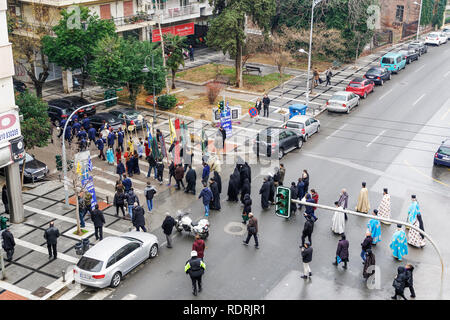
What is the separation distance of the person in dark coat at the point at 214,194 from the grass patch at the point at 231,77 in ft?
66.6

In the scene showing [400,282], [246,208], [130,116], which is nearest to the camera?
[400,282]

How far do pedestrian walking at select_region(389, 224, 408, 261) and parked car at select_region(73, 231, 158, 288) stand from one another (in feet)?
30.5

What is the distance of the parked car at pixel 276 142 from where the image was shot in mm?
31172

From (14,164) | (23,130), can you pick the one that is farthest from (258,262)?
(23,130)

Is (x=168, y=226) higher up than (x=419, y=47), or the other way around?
(x=419, y=47)

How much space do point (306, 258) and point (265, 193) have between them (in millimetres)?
6072

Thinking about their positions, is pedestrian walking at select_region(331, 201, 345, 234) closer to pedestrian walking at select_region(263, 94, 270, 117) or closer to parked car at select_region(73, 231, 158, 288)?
parked car at select_region(73, 231, 158, 288)

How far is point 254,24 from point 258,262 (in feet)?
91.1

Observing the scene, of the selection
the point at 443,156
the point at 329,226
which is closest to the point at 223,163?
the point at 329,226

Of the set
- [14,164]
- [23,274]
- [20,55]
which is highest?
[20,55]

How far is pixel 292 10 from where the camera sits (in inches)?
2057

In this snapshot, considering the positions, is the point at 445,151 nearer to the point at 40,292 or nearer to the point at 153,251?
the point at 153,251

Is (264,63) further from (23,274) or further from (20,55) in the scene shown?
(23,274)

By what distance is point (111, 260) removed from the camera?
19.5 m
